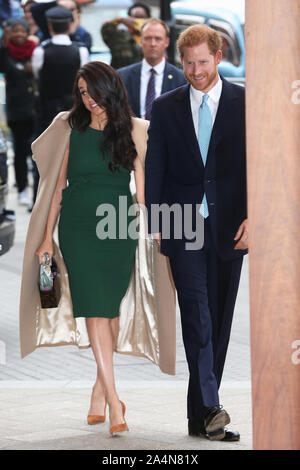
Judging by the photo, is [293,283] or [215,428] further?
[215,428]

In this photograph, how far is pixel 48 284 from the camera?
6.10 meters

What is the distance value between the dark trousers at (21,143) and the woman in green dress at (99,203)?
9.39 m

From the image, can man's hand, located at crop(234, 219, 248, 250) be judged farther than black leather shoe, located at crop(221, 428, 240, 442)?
Yes

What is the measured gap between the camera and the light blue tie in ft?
19.0

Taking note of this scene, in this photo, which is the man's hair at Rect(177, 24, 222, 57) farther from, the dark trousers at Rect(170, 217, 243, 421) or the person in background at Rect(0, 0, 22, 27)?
the person in background at Rect(0, 0, 22, 27)

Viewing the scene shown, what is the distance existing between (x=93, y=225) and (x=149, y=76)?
364 centimetres

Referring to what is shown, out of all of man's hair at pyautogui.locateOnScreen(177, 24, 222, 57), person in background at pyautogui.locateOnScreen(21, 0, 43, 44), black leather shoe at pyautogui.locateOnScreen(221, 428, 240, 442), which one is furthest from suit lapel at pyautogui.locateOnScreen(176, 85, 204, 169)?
person in background at pyautogui.locateOnScreen(21, 0, 43, 44)

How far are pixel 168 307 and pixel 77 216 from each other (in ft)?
2.26

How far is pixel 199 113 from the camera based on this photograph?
5793 millimetres

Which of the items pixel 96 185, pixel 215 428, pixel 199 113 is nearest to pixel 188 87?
pixel 199 113

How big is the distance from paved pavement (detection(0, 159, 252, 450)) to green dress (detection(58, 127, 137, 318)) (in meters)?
0.63

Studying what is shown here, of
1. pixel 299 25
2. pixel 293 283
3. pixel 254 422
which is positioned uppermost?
pixel 299 25

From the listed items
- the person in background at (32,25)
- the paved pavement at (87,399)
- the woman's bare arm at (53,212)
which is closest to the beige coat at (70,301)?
the woman's bare arm at (53,212)

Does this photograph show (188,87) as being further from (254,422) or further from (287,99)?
(254,422)
